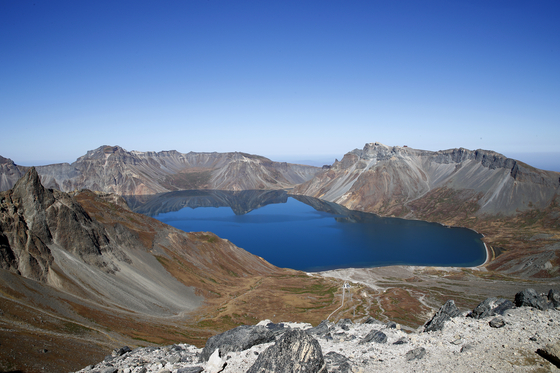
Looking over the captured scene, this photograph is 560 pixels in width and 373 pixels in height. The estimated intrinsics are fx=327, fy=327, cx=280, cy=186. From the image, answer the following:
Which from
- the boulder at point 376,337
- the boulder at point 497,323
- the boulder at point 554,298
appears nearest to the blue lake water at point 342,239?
the boulder at point 376,337

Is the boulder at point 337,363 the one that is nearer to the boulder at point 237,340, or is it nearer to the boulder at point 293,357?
the boulder at point 293,357

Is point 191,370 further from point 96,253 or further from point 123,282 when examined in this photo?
point 96,253

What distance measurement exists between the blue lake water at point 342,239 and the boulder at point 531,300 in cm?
7399

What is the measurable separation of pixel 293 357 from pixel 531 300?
1869 cm

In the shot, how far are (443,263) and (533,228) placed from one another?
61077 millimetres

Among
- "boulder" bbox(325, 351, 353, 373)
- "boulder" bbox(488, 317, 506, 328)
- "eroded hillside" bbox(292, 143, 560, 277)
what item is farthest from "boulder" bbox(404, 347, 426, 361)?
"eroded hillside" bbox(292, 143, 560, 277)

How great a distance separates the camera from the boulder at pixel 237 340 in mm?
19125

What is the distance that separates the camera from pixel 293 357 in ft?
45.9

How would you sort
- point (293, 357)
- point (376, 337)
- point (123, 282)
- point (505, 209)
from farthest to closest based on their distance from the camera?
point (505, 209)
point (123, 282)
point (376, 337)
point (293, 357)

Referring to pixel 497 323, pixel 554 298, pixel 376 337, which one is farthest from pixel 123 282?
pixel 554 298

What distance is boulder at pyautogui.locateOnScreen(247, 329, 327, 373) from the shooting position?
45.5ft

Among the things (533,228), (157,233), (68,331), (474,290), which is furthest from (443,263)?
(68,331)

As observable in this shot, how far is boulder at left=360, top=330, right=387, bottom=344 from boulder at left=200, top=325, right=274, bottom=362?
247 inches

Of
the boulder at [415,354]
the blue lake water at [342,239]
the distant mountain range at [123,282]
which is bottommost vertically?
the blue lake water at [342,239]
